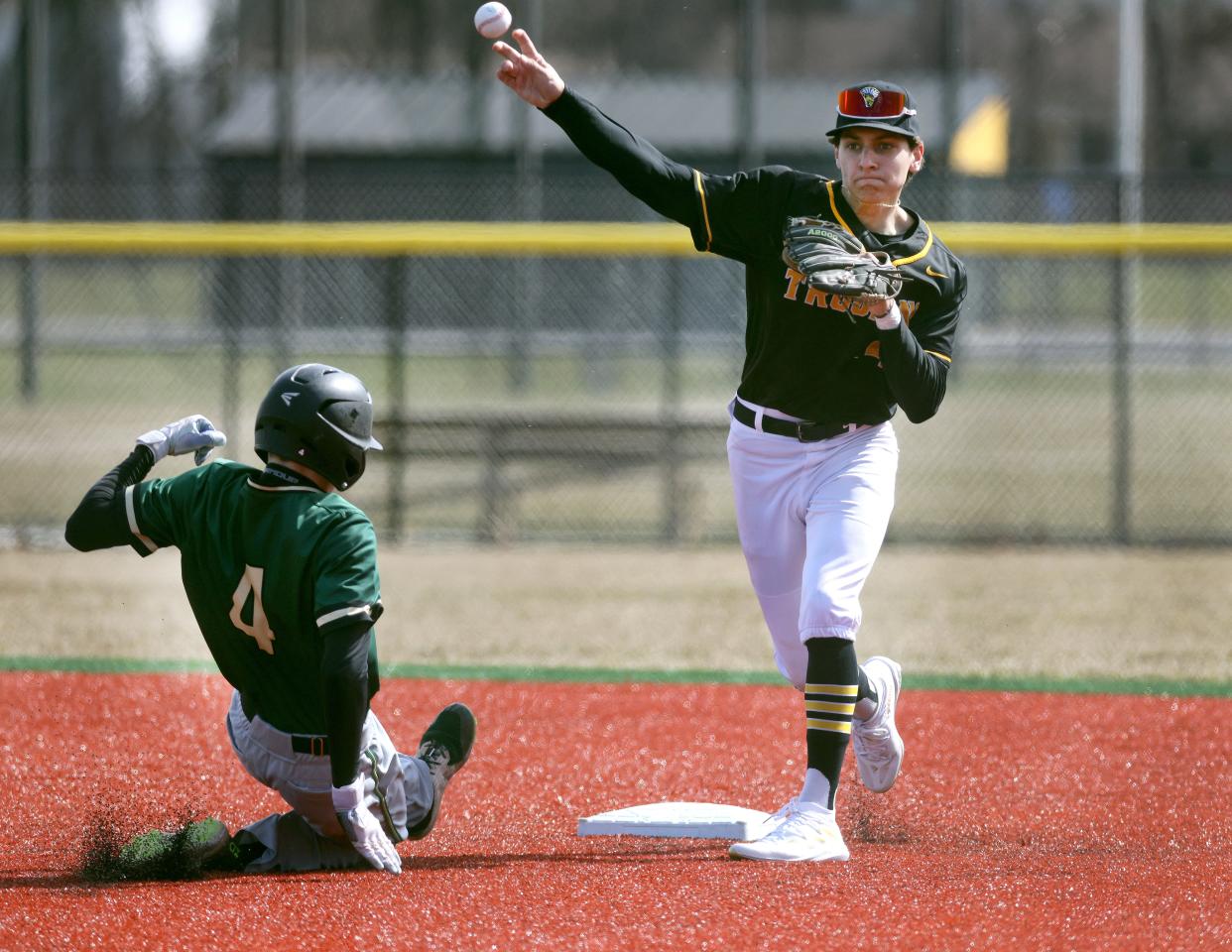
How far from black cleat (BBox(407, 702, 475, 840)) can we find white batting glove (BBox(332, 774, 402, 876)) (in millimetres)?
293

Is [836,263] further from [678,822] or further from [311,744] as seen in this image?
[311,744]

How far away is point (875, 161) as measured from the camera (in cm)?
405

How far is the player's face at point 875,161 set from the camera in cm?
404

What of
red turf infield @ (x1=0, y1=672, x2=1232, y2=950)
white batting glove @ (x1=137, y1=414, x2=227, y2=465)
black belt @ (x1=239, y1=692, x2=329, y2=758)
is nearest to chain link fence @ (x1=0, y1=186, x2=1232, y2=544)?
red turf infield @ (x1=0, y1=672, x2=1232, y2=950)

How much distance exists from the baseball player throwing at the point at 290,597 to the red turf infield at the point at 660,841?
13 centimetres

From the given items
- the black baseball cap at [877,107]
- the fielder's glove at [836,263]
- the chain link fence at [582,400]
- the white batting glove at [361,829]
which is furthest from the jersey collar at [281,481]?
the chain link fence at [582,400]

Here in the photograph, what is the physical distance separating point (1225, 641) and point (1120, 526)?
2782mm

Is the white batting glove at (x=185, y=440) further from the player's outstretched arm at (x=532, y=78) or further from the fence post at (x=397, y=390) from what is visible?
the fence post at (x=397, y=390)

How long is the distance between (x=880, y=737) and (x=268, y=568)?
5.46 ft

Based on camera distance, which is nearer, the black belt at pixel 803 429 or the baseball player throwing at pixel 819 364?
the baseball player throwing at pixel 819 364

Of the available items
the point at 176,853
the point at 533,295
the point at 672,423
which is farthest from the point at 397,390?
the point at 176,853

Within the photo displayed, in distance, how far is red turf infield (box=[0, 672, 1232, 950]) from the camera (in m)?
3.23

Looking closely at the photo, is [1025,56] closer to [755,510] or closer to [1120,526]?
[1120,526]

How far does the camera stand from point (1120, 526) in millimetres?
10023
